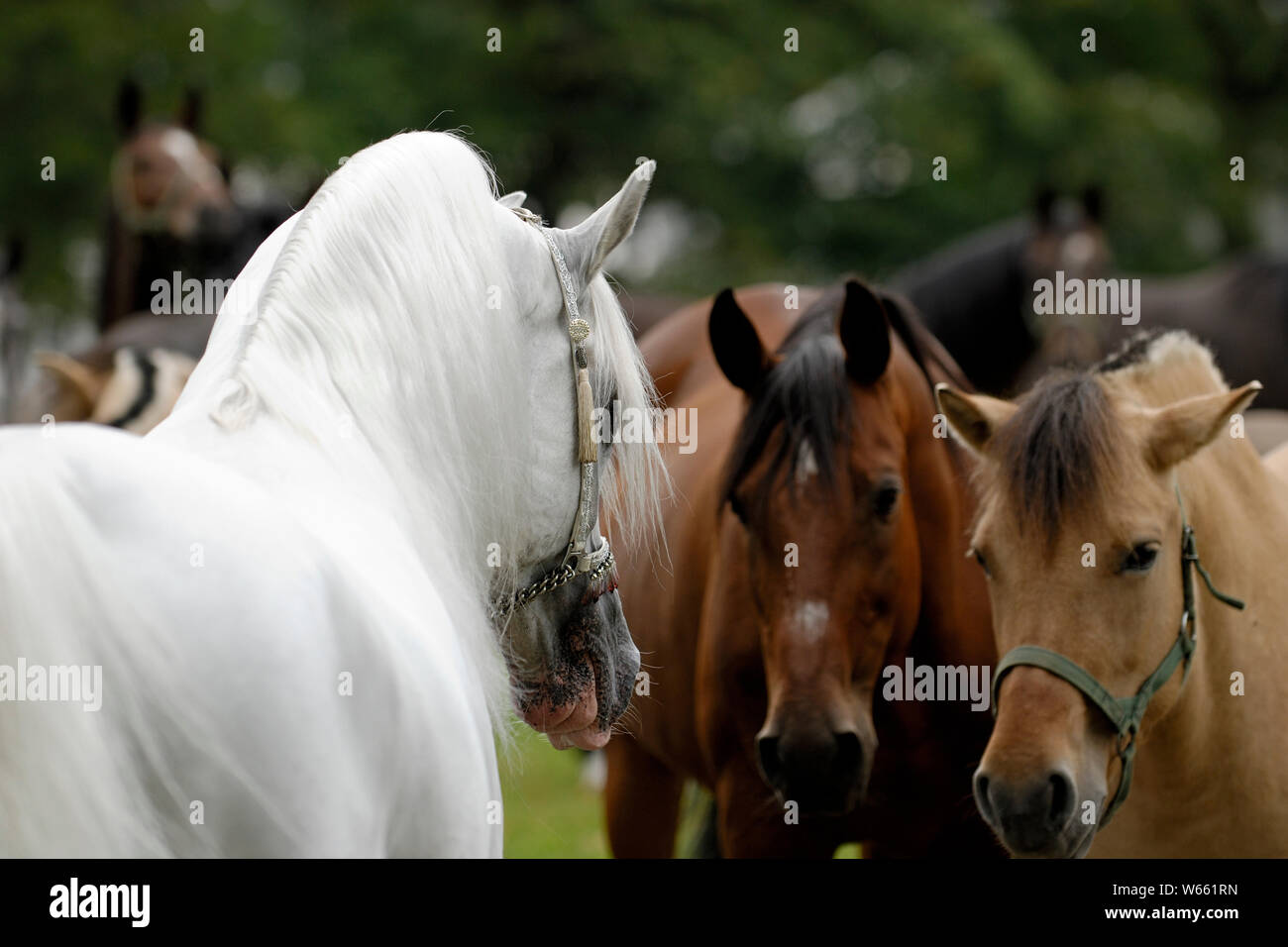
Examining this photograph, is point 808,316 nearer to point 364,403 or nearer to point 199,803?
point 364,403

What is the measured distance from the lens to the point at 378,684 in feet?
5.64

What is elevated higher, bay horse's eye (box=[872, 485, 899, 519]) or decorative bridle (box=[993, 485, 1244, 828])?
bay horse's eye (box=[872, 485, 899, 519])

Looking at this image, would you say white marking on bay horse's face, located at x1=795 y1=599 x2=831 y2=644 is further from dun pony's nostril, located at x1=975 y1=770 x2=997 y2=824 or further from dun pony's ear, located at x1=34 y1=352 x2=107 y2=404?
dun pony's ear, located at x1=34 y1=352 x2=107 y2=404

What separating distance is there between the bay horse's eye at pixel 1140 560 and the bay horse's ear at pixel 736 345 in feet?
3.41

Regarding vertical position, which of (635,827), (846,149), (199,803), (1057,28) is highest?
(1057,28)

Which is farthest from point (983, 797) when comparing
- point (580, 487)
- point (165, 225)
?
point (165, 225)

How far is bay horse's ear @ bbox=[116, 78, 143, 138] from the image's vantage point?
25.4 feet

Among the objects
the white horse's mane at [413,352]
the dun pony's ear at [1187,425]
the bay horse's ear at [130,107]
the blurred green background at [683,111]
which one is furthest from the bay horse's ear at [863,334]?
the blurred green background at [683,111]

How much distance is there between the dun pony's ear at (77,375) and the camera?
19.0 ft

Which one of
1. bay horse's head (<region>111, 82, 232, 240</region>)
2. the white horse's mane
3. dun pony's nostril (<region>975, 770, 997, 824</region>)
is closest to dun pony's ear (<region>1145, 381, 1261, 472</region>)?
dun pony's nostril (<region>975, 770, 997, 824</region>)

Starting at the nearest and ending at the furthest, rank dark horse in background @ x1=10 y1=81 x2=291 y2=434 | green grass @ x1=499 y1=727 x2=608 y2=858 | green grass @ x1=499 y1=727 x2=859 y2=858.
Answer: green grass @ x1=499 y1=727 x2=859 y2=858 < green grass @ x1=499 y1=727 x2=608 y2=858 < dark horse in background @ x1=10 y1=81 x2=291 y2=434
